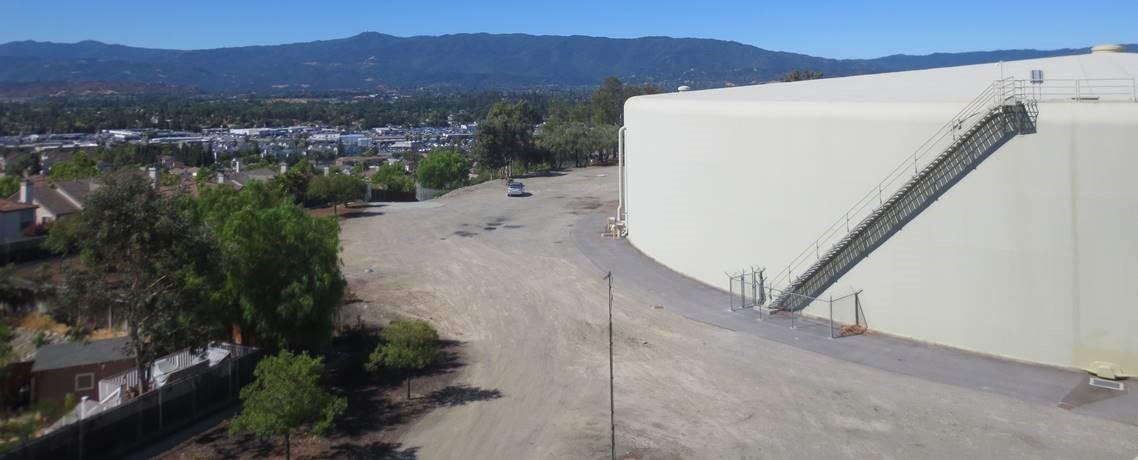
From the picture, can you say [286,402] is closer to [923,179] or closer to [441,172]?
[923,179]

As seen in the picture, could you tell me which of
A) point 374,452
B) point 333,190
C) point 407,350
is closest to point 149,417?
point 374,452

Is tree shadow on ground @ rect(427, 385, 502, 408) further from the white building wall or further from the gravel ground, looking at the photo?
the white building wall

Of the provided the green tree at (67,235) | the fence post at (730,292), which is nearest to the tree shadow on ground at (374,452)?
the green tree at (67,235)

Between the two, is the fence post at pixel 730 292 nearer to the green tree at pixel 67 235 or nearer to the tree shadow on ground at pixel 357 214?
the green tree at pixel 67 235

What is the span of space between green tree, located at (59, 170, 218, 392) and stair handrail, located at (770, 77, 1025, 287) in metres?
16.8

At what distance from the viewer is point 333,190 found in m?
53.5

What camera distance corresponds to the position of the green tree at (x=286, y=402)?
1562 cm

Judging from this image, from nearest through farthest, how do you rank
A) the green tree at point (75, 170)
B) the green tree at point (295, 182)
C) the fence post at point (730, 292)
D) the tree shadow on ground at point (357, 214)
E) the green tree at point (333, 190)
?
the fence post at point (730, 292) < the tree shadow on ground at point (357, 214) < the green tree at point (333, 190) < the green tree at point (295, 182) < the green tree at point (75, 170)

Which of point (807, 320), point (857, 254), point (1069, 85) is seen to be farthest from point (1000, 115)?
point (807, 320)

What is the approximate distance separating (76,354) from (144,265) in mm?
7458

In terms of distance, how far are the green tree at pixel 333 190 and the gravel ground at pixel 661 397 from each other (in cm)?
2136

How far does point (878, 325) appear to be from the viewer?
79.3 feet

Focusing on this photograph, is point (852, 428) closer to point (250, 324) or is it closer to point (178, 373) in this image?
point (250, 324)

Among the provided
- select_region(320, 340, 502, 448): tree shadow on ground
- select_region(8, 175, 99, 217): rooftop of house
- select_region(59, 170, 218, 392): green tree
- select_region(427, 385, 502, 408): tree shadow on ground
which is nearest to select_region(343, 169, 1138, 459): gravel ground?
select_region(427, 385, 502, 408): tree shadow on ground
